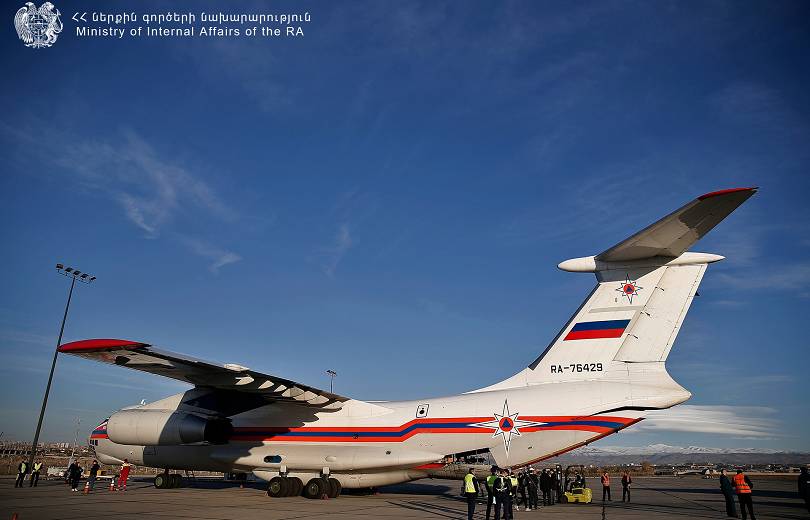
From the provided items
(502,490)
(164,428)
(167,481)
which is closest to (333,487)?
(164,428)

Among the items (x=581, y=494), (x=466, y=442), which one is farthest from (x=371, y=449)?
(x=581, y=494)

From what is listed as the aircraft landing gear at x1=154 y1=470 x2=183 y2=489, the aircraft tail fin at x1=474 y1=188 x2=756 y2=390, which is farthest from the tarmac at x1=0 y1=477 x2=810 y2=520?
the aircraft landing gear at x1=154 y1=470 x2=183 y2=489

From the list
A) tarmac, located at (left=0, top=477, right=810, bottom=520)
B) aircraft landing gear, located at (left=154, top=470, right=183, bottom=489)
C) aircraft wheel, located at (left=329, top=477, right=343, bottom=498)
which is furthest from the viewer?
aircraft landing gear, located at (left=154, top=470, right=183, bottom=489)

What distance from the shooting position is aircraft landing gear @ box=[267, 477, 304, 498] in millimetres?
12289

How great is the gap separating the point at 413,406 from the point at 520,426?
8.35 ft

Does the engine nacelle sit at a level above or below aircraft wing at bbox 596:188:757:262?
below

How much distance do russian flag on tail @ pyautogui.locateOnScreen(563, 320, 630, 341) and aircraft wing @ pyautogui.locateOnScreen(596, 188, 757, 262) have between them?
122 cm

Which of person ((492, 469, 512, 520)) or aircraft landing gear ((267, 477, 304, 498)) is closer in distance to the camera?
person ((492, 469, 512, 520))

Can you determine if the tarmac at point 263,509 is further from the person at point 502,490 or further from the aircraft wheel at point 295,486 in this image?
the person at point 502,490

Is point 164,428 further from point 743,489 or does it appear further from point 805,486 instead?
point 805,486

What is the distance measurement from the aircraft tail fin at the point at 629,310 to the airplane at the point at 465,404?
0.02 m

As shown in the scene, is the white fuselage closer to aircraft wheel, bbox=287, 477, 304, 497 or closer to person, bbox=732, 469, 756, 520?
aircraft wheel, bbox=287, 477, 304, 497

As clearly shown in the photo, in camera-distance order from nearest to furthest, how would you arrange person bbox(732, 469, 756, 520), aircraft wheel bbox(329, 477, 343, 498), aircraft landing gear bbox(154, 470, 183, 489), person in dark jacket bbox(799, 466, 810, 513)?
person bbox(732, 469, 756, 520), person in dark jacket bbox(799, 466, 810, 513), aircraft wheel bbox(329, 477, 343, 498), aircraft landing gear bbox(154, 470, 183, 489)

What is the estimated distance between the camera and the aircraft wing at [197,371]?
938 cm
